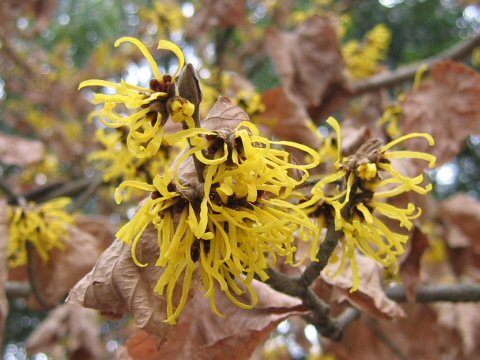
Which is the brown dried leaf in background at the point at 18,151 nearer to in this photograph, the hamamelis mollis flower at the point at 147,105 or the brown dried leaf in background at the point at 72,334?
the brown dried leaf in background at the point at 72,334

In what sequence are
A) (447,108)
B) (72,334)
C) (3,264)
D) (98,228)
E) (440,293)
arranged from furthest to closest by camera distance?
(72,334)
(98,228)
(447,108)
(440,293)
(3,264)

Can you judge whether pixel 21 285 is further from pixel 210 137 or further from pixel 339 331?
pixel 210 137

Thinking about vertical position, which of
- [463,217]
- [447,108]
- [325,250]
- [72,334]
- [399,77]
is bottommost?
[72,334]

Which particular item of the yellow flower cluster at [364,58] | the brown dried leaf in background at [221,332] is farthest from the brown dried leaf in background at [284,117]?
the yellow flower cluster at [364,58]

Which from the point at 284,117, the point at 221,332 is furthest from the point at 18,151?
the point at 221,332

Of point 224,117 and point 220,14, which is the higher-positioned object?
point 224,117

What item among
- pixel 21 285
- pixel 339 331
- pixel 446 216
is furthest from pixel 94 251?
pixel 446 216

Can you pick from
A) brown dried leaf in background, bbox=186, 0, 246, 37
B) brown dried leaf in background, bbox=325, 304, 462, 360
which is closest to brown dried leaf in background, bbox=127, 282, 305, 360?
brown dried leaf in background, bbox=325, 304, 462, 360

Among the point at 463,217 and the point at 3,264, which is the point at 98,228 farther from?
the point at 463,217

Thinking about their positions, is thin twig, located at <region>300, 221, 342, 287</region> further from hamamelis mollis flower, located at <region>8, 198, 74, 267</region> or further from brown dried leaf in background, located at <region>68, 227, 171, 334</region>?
hamamelis mollis flower, located at <region>8, 198, 74, 267</region>
